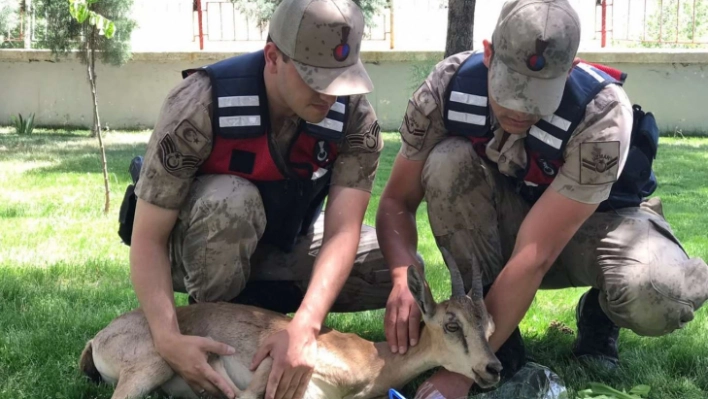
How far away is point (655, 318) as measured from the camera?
148 inches

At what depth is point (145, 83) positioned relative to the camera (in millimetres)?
17469

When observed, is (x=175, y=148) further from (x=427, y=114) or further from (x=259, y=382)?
(x=427, y=114)

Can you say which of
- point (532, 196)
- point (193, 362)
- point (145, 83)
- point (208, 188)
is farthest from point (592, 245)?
point (145, 83)

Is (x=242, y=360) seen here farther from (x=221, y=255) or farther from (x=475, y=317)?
(x=475, y=317)

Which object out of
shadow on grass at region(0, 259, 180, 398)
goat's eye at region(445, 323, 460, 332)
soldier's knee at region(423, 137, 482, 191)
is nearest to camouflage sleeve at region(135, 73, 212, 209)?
shadow on grass at region(0, 259, 180, 398)

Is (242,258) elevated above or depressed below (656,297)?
above

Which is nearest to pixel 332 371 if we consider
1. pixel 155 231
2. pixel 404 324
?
pixel 404 324

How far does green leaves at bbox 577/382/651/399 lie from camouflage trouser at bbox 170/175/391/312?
1251 mm

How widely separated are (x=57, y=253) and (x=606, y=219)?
401cm

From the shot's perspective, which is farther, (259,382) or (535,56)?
(259,382)

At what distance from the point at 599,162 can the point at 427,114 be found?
86cm

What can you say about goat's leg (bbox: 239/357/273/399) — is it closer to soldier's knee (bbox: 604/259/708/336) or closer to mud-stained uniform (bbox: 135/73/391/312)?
mud-stained uniform (bbox: 135/73/391/312)

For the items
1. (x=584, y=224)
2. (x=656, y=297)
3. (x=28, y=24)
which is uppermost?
(x=28, y=24)

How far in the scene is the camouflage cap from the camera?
334cm
